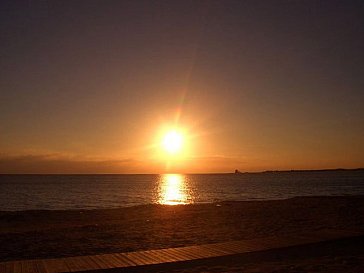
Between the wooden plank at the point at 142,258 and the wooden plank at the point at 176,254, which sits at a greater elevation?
the wooden plank at the point at 176,254

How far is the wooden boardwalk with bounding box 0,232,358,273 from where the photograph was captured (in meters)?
8.57

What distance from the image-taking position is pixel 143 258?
31.2 feet

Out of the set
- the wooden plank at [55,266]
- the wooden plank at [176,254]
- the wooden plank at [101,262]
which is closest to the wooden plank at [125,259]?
the wooden plank at [101,262]

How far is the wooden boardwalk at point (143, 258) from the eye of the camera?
28.1 feet

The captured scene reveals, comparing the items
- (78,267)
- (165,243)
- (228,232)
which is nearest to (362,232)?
(228,232)

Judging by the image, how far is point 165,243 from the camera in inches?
517

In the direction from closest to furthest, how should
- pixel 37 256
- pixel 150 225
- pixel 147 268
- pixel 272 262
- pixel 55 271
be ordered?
pixel 55 271 → pixel 147 268 → pixel 272 262 → pixel 37 256 → pixel 150 225

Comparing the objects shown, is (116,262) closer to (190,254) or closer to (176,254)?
(176,254)

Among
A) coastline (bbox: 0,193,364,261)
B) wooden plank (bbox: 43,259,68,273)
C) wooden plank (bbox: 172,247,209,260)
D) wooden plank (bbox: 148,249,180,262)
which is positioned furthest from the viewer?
coastline (bbox: 0,193,364,261)

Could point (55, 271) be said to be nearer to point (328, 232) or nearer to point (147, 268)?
point (147, 268)

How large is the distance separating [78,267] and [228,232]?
766 cm

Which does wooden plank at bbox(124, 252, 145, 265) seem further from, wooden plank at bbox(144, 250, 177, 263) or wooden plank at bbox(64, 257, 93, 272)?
wooden plank at bbox(64, 257, 93, 272)

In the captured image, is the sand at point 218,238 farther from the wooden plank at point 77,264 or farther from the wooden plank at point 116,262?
the wooden plank at point 77,264

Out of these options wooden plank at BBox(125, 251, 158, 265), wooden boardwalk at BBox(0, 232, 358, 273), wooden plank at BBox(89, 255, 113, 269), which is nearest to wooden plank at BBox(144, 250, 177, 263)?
wooden boardwalk at BBox(0, 232, 358, 273)
